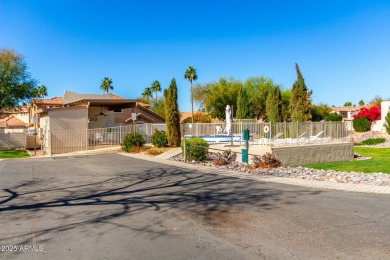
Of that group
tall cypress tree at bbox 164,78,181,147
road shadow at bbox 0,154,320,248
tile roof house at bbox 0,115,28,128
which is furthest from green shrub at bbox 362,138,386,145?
tile roof house at bbox 0,115,28,128

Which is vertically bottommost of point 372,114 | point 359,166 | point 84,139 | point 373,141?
point 359,166

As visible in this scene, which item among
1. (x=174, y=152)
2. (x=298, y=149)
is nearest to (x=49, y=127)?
(x=174, y=152)

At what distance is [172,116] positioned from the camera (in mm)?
24344

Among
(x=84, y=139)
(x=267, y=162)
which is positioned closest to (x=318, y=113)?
(x=84, y=139)

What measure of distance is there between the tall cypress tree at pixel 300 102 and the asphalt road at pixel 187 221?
82.7 ft

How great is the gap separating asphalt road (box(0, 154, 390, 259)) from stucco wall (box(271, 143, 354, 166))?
299 inches

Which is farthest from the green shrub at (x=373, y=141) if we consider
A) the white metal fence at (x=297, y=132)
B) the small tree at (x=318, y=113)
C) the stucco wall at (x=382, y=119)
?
the small tree at (x=318, y=113)

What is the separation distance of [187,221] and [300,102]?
3012 cm

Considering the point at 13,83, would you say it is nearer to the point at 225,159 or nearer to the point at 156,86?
the point at 225,159

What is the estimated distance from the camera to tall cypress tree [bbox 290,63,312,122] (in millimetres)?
34250

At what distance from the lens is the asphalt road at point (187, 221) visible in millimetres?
4879

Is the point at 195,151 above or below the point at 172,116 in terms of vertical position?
below

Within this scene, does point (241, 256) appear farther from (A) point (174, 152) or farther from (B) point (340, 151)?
(B) point (340, 151)

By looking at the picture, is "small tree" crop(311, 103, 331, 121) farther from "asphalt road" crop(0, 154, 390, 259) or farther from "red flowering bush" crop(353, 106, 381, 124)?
"asphalt road" crop(0, 154, 390, 259)
